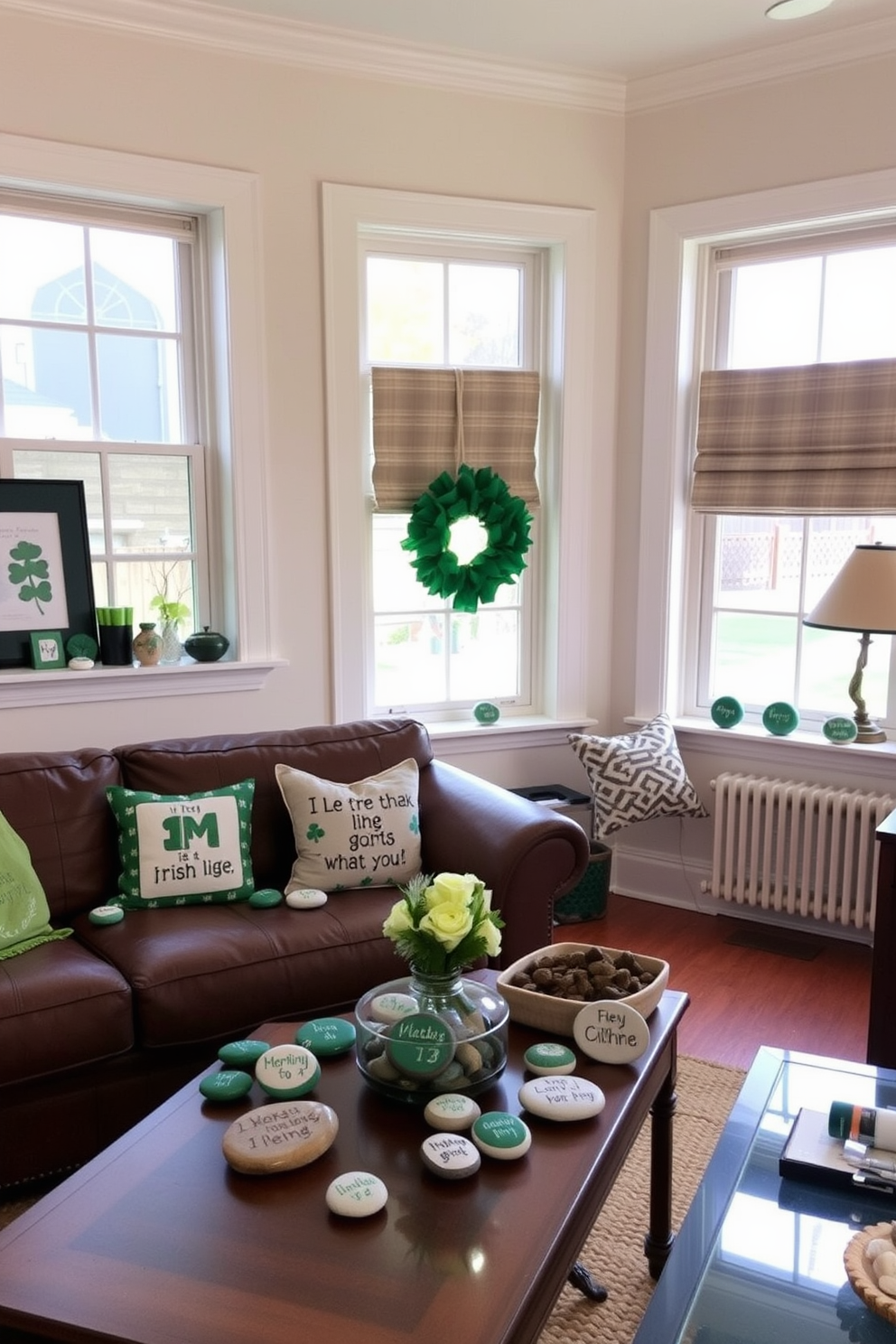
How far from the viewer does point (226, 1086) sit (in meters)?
1.61

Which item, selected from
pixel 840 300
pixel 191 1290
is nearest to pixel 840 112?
pixel 840 300

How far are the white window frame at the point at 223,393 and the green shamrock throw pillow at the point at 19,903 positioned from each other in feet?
2.42

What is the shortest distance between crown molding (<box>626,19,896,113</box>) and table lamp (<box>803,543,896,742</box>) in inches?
59.4

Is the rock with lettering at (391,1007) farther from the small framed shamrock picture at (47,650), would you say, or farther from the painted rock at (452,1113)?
the small framed shamrock picture at (47,650)

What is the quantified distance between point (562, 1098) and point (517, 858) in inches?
38.0

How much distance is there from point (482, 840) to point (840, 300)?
2.14m

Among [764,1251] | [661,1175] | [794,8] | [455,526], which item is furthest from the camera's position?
[455,526]

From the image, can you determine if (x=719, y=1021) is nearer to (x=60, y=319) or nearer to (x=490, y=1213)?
(x=490, y=1213)

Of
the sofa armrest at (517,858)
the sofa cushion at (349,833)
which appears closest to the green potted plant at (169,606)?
the sofa cushion at (349,833)

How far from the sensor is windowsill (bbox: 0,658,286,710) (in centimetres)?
298

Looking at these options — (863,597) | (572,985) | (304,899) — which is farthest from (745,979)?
(572,985)

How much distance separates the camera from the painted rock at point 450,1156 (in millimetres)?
1400

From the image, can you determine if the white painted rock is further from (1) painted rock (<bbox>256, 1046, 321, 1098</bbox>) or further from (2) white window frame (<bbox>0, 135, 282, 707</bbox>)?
(2) white window frame (<bbox>0, 135, 282, 707</bbox>)

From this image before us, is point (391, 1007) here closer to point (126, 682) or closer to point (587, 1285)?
point (587, 1285)
